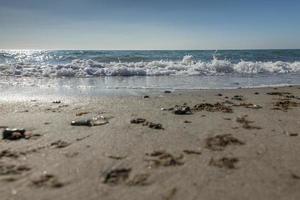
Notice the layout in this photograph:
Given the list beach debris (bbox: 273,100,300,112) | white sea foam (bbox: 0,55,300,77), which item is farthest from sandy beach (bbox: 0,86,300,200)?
white sea foam (bbox: 0,55,300,77)

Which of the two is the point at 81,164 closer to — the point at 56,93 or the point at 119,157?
the point at 119,157

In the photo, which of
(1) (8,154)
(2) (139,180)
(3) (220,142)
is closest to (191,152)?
(3) (220,142)

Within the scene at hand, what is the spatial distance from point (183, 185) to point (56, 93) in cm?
605

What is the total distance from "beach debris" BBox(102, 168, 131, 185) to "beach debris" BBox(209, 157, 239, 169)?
77cm

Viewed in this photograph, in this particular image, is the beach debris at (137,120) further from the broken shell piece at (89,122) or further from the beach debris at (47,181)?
the beach debris at (47,181)

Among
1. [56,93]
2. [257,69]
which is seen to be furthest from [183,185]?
[257,69]

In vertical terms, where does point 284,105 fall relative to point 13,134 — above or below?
below

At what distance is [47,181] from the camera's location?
2779 millimetres

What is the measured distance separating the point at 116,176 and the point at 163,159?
0.57 m

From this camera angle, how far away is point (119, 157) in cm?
A: 334

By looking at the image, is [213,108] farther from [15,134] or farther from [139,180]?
[139,180]

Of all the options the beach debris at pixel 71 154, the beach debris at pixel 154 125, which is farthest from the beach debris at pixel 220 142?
the beach debris at pixel 71 154

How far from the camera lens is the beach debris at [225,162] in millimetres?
3121

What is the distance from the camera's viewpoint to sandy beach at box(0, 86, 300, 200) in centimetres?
264
